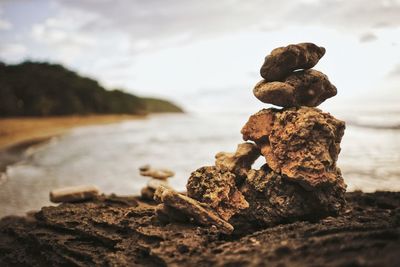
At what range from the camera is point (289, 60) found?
6.62m

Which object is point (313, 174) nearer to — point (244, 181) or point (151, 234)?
point (244, 181)

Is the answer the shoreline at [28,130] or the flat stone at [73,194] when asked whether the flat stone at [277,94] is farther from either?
the shoreline at [28,130]

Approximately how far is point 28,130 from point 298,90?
1383 inches

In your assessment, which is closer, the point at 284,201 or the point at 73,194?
the point at 284,201

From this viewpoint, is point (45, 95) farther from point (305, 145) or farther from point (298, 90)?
point (305, 145)

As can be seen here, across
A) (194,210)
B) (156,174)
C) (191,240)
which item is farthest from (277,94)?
(156,174)

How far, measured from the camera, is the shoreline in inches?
923

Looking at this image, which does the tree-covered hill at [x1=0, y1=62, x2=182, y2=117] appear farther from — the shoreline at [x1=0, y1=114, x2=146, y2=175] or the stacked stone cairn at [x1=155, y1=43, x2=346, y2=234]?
the stacked stone cairn at [x1=155, y1=43, x2=346, y2=234]

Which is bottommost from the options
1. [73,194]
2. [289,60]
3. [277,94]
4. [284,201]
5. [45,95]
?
[73,194]

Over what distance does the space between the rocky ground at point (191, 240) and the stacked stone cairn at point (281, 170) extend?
35 cm

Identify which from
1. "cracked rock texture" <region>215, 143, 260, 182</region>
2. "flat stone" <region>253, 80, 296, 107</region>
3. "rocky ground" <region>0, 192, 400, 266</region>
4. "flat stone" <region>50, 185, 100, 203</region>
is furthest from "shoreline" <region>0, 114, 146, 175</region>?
"flat stone" <region>253, 80, 296, 107</region>

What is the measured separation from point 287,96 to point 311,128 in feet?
3.11

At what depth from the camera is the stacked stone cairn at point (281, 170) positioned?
5.93 metres

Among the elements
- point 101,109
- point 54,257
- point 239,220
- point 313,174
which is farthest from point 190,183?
point 101,109
